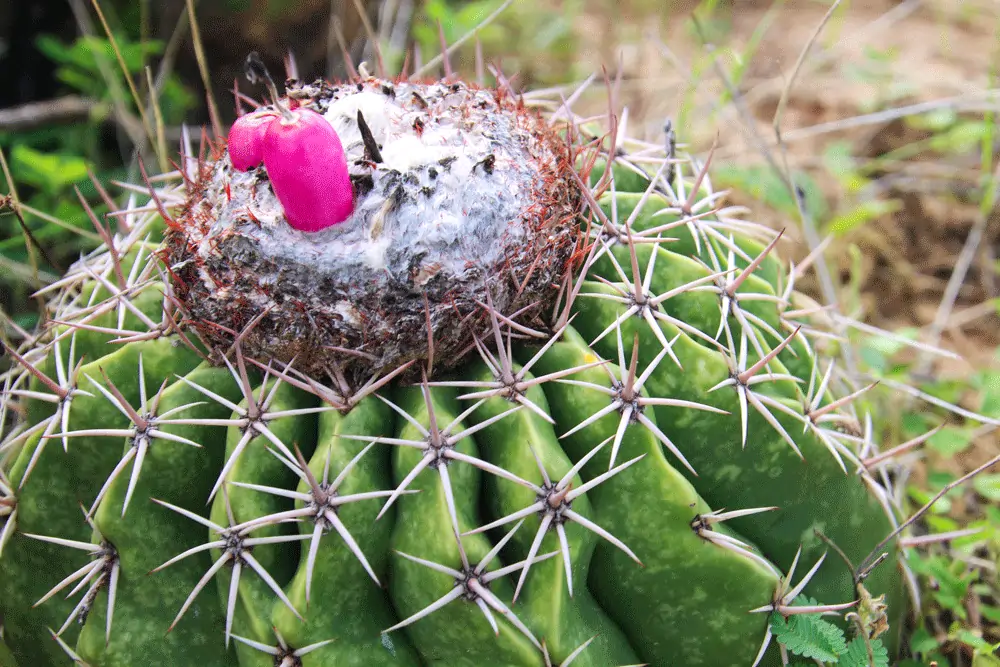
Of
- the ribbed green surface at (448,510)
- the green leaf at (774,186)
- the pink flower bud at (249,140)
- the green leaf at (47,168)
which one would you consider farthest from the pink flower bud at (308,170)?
the green leaf at (774,186)

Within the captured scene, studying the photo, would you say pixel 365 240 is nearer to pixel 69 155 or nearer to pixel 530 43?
pixel 69 155

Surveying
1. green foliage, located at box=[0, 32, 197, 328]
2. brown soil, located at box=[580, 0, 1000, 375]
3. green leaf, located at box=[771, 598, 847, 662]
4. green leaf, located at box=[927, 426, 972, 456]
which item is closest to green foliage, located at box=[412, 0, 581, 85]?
brown soil, located at box=[580, 0, 1000, 375]

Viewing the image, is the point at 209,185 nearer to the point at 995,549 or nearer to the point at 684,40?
the point at 995,549

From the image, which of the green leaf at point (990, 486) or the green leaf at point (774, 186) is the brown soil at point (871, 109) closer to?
the green leaf at point (774, 186)

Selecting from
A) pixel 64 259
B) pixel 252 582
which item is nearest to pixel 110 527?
pixel 252 582

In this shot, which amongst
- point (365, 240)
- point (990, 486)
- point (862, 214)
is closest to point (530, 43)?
point (862, 214)

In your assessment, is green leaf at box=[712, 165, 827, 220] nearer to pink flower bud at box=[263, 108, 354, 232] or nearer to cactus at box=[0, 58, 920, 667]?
cactus at box=[0, 58, 920, 667]

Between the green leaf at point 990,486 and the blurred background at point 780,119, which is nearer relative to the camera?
the green leaf at point 990,486
